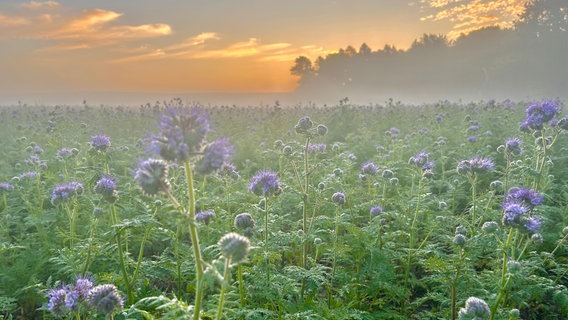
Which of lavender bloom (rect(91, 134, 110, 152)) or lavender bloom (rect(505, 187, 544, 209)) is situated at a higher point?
lavender bloom (rect(91, 134, 110, 152))

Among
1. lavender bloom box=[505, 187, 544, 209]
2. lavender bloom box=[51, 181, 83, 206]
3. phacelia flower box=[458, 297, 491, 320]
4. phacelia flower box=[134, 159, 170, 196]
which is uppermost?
phacelia flower box=[134, 159, 170, 196]

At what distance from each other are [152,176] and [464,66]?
284ft

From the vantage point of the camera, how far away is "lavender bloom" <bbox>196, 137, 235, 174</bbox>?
2.46 metres

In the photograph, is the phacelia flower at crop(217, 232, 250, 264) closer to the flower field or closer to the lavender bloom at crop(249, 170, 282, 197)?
the flower field

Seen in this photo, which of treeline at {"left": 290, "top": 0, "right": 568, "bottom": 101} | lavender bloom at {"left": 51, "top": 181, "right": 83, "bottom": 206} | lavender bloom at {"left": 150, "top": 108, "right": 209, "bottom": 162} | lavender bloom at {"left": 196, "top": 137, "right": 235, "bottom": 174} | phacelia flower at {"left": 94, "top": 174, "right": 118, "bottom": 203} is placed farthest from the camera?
treeline at {"left": 290, "top": 0, "right": 568, "bottom": 101}

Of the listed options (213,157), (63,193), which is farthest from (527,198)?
(63,193)

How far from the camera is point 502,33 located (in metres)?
75.4

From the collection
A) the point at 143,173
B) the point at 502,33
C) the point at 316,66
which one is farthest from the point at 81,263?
the point at 316,66

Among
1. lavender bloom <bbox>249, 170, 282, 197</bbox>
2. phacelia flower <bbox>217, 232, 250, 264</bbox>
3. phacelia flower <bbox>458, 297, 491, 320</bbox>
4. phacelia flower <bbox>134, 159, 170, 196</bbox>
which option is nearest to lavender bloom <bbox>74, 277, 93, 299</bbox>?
phacelia flower <bbox>134, 159, 170, 196</bbox>

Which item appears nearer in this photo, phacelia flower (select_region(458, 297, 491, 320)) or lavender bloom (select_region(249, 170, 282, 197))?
phacelia flower (select_region(458, 297, 491, 320))

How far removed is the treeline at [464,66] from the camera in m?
67.8

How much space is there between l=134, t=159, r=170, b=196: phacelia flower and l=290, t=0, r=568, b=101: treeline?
57953mm

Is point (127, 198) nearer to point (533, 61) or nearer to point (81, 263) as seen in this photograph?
point (81, 263)

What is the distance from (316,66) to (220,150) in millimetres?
100002
